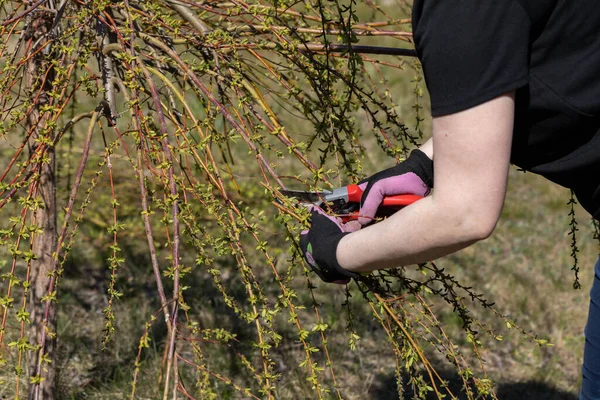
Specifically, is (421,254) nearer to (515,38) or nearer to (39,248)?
(515,38)

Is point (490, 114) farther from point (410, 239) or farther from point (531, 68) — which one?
point (410, 239)

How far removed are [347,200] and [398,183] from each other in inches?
7.0

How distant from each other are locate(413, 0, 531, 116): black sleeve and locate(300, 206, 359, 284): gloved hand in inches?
18.5

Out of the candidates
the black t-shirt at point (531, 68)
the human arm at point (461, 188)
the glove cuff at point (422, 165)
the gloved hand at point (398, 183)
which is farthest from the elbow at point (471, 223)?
the glove cuff at point (422, 165)

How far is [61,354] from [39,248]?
835 millimetres

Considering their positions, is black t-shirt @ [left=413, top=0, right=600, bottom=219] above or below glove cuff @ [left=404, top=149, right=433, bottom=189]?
above

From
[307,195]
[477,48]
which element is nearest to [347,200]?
[307,195]

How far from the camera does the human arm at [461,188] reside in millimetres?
1274

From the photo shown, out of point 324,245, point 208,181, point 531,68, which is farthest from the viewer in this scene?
point 208,181

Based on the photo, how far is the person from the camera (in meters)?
1.27

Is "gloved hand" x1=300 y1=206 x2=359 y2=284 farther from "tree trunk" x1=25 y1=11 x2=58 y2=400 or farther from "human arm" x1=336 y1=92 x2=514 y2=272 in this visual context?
"tree trunk" x1=25 y1=11 x2=58 y2=400

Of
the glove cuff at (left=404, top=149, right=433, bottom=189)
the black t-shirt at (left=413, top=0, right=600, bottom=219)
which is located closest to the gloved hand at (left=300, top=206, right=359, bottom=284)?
Answer: the glove cuff at (left=404, top=149, right=433, bottom=189)

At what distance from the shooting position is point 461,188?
1.32 meters

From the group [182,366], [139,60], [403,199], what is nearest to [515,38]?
[403,199]
